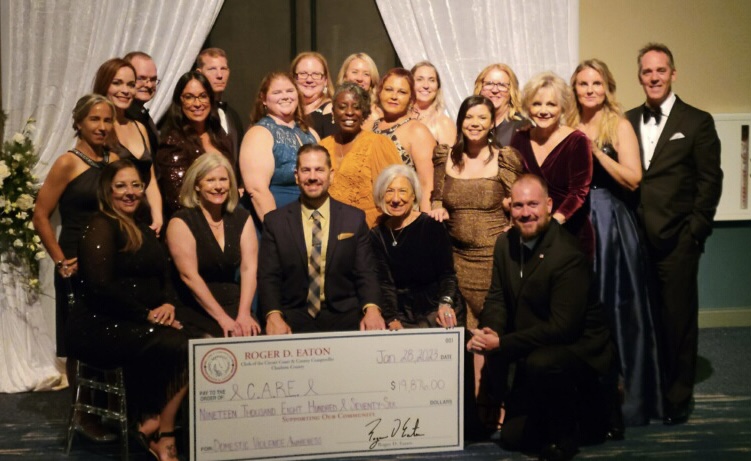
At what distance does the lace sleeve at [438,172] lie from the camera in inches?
188

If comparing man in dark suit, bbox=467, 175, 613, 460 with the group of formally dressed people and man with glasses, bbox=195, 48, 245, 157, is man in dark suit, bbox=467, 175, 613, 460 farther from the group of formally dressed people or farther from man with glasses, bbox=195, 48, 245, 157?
man with glasses, bbox=195, 48, 245, 157

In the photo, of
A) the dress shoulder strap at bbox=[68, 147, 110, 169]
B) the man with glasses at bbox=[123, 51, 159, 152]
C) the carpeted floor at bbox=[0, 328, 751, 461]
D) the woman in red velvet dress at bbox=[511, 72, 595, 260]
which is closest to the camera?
the carpeted floor at bbox=[0, 328, 751, 461]

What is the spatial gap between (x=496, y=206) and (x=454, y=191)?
0.21m

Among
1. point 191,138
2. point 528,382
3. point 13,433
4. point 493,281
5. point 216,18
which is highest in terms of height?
point 216,18

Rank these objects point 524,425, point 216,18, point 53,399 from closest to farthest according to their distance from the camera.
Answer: point 524,425 → point 53,399 → point 216,18

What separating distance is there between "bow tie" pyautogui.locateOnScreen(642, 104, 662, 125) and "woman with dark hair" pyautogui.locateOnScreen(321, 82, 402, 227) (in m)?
1.26

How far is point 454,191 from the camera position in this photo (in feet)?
15.4

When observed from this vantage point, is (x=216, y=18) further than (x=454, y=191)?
Yes

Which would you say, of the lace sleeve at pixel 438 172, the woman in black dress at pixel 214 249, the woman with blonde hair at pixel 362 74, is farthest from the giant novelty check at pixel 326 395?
the woman with blonde hair at pixel 362 74

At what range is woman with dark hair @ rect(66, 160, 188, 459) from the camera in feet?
13.7

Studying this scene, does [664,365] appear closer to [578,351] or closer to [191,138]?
[578,351]

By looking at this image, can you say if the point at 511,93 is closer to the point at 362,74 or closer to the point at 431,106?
the point at 431,106

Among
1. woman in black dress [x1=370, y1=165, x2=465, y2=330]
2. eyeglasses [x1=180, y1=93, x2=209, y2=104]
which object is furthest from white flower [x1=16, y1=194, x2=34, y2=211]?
woman in black dress [x1=370, y1=165, x2=465, y2=330]

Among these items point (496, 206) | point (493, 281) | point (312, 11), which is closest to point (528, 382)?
point (493, 281)
